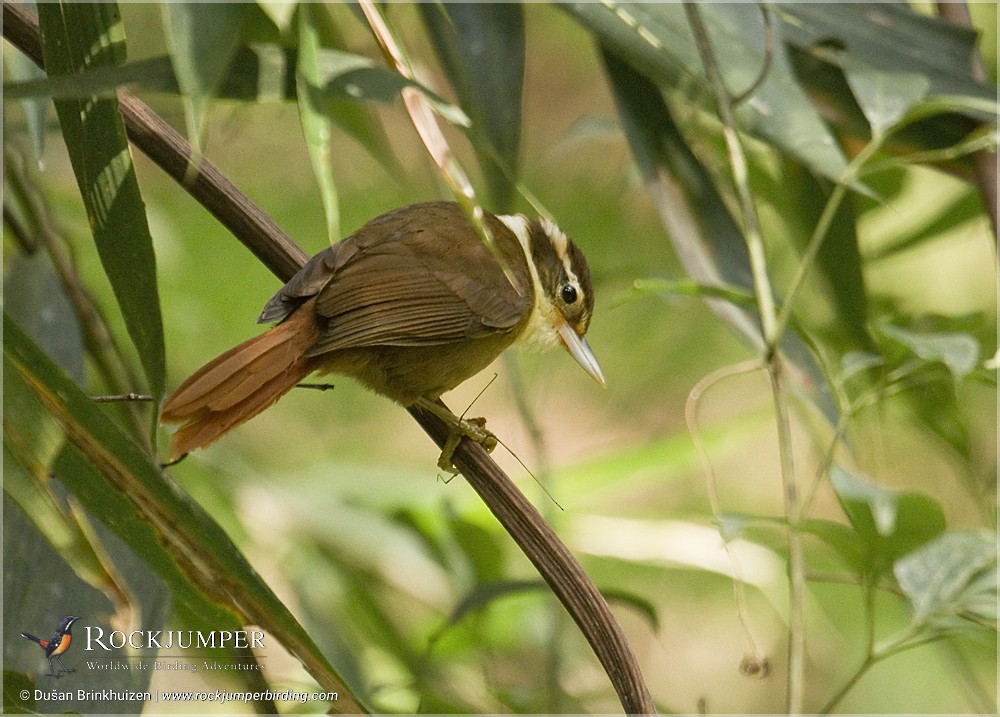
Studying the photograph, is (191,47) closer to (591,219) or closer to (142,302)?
(142,302)

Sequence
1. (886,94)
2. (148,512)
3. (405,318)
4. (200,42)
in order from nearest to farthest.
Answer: (200,42)
(148,512)
(886,94)
(405,318)

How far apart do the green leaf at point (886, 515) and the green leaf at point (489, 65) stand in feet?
2.50

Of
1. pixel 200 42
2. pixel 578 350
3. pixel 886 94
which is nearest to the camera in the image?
pixel 200 42

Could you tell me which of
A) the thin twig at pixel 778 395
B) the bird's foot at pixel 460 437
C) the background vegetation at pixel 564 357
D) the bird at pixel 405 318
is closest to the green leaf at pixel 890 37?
the background vegetation at pixel 564 357

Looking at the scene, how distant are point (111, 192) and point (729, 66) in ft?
3.90

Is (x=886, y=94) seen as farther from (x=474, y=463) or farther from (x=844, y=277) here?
(x=474, y=463)

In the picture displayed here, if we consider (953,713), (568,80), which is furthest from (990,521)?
(568,80)

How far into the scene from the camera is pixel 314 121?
112cm

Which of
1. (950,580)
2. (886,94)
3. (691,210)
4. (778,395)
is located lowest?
(950,580)

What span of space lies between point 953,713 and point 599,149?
302 centimetres

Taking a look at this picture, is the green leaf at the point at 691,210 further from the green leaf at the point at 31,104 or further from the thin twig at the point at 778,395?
the green leaf at the point at 31,104

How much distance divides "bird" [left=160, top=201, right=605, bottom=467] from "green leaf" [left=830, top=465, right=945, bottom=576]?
2.04 feet

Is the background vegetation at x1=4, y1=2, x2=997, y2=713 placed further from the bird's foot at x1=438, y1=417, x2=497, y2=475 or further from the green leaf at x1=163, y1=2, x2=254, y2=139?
the bird's foot at x1=438, y1=417, x2=497, y2=475

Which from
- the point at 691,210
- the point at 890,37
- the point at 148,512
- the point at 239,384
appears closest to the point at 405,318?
the point at 239,384
